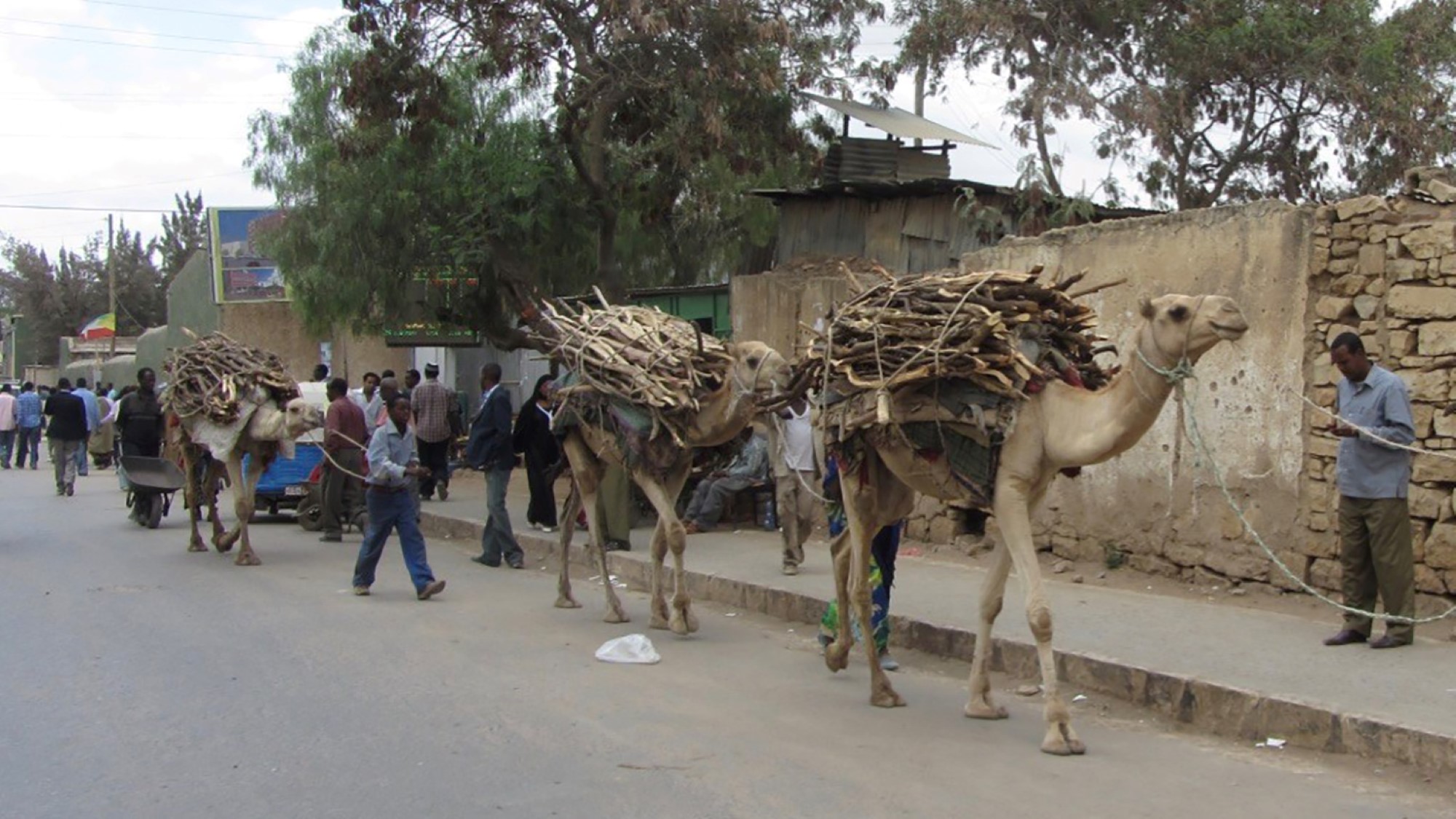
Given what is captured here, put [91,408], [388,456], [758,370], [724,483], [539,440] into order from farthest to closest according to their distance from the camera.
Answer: [91,408], [724,483], [539,440], [388,456], [758,370]

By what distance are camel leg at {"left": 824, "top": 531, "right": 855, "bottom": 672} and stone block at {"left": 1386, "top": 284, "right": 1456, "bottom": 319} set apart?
4.23 meters

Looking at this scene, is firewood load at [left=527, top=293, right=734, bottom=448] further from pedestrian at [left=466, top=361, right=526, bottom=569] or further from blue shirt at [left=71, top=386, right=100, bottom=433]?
blue shirt at [left=71, top=386, right=100, bottom=433]

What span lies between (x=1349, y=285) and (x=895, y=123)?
11.9 metres

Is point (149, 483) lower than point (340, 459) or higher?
lower

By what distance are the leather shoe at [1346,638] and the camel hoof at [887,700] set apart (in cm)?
291

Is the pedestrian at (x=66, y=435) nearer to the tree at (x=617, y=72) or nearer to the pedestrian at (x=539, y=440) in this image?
the tree at (x=617, y=72)

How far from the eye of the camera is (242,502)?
14266 mm

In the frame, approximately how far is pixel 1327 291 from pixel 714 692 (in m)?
5.37

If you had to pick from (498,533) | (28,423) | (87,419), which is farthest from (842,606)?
(28,423)

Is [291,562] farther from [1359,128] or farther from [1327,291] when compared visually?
[1359,128]

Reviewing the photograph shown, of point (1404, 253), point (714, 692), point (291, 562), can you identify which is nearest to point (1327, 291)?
point (1404, 253)

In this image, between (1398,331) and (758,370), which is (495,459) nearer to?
(758,370)

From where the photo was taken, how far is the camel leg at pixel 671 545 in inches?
398

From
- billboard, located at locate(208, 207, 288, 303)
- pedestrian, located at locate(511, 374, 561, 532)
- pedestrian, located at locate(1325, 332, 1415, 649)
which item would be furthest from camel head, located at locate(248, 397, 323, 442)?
billboard, located at locate(208, 207, 288, 303)
